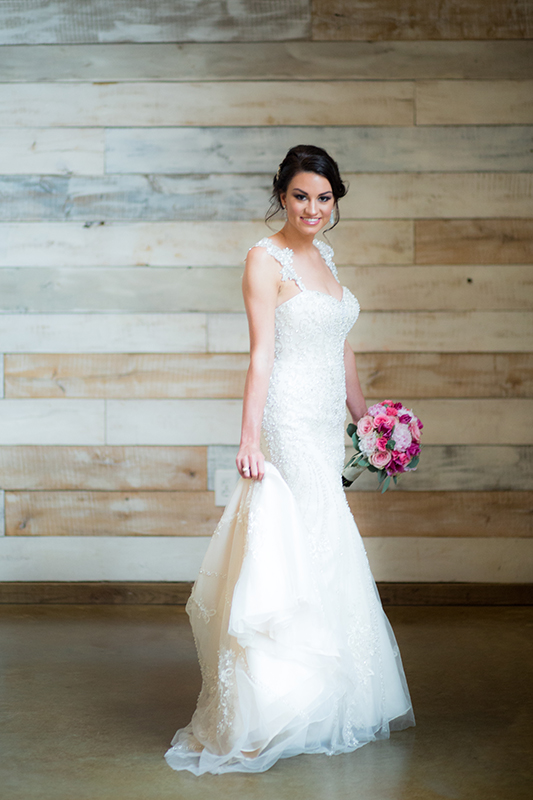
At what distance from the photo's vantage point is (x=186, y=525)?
3.44 metres

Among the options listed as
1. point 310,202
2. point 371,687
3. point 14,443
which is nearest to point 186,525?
point 14,443

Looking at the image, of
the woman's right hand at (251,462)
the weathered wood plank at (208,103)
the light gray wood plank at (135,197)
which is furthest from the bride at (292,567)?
the weathered wood plank at (208,103)

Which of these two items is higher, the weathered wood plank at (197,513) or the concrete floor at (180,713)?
the weathered wood plank at (197,513)

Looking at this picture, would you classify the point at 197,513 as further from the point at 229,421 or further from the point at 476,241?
the point at 476,241

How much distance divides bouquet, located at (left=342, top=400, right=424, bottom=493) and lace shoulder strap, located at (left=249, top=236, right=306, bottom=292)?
1.43 ft

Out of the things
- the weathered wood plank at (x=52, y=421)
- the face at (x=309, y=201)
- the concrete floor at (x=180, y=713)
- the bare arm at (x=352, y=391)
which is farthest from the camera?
the weathered wood plank at (x=52, y=421)

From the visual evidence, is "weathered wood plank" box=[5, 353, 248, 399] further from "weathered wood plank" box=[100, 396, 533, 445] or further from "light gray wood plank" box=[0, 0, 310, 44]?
"light gray wood plank" box=[0, 0, 310, 44]

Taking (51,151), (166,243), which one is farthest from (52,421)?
(51,151)

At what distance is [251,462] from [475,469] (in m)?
1.74

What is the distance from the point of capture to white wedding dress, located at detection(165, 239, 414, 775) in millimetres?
1921

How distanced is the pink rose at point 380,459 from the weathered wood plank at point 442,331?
4.18 feet

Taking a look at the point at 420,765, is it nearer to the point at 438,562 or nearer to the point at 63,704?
the point at 63,704

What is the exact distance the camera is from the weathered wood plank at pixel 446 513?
3.41 m

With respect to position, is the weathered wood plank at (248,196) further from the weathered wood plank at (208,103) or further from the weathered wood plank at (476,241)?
the weathered wood plank at (208,103)
